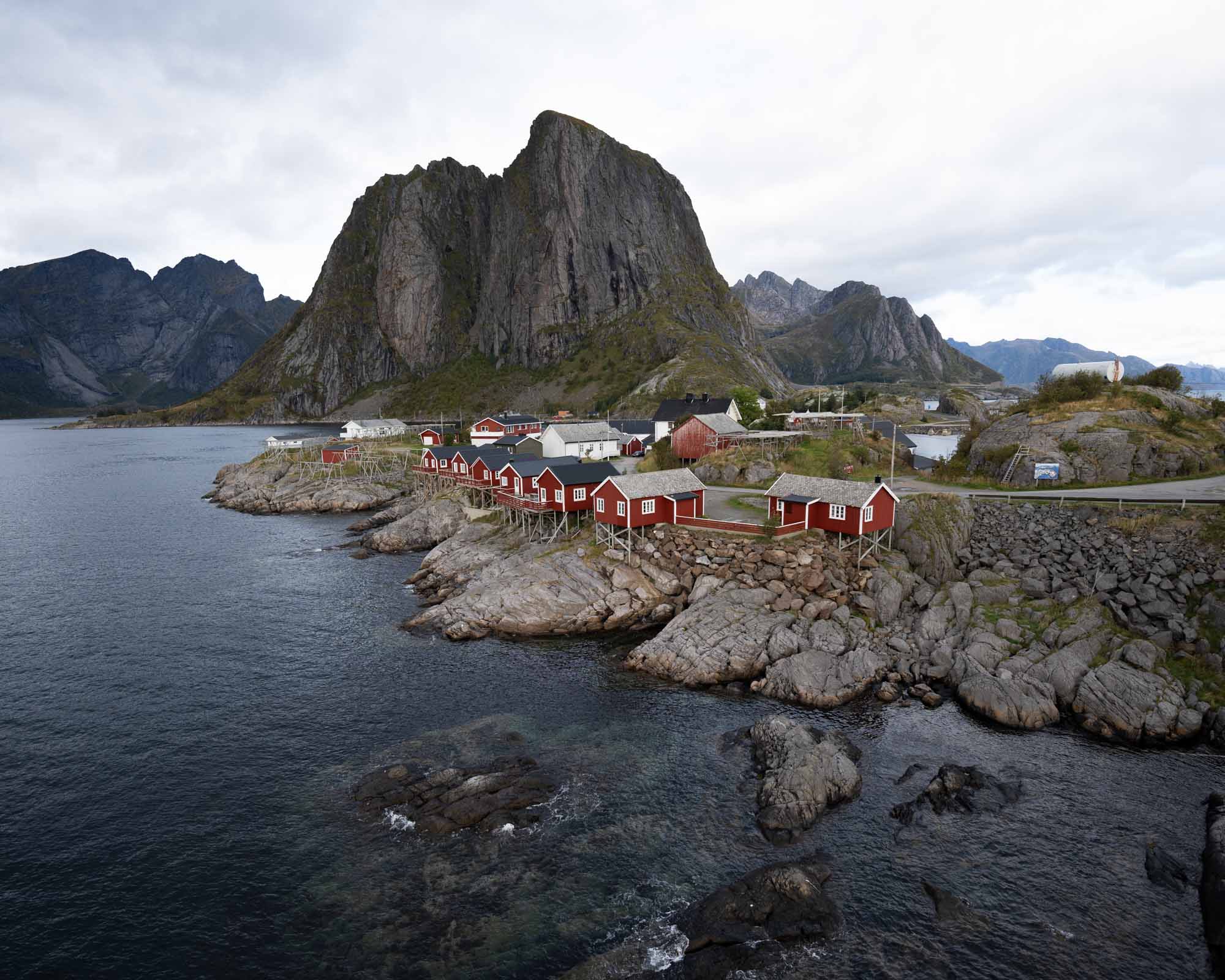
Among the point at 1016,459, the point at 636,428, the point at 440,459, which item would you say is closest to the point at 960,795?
the point at 1016,459

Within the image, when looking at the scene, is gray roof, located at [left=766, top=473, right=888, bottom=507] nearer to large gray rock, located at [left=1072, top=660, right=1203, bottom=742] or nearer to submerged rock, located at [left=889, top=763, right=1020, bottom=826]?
large gray rock, located at [left=1072, top=660, right=1203, bottom=742]

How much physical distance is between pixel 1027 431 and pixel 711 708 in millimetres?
41716

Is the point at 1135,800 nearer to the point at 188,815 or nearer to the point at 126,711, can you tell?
the point at 188,815

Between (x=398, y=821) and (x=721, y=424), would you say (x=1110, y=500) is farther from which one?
(x=398, y=821)

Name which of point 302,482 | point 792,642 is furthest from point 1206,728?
point 302,482

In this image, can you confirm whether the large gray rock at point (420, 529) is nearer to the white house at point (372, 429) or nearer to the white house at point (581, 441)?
the white house at point (581, 441)

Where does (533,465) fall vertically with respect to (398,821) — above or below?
above

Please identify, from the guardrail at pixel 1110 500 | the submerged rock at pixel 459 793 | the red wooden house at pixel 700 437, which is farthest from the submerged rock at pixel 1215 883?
the red wooden house at pixel 700 437

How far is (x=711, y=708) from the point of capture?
33.1 meters

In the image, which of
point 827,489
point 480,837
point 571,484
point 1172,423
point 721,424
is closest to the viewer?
point 480,837

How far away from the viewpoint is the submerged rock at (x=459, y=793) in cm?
2445

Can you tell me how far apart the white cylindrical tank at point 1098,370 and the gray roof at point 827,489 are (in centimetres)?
3842

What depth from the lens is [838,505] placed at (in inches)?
1742

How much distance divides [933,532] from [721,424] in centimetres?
3381
